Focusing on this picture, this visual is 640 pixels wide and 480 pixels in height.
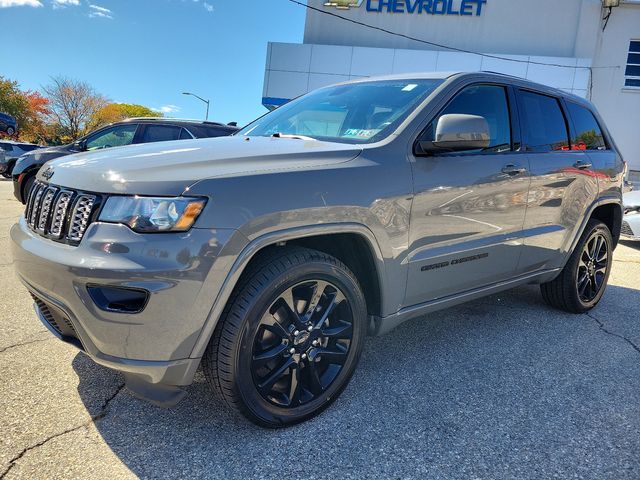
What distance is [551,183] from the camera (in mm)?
3592

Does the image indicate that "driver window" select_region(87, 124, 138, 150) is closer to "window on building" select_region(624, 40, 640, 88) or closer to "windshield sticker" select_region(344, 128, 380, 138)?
"windshield sticker" select_region(344, 128, 380, 138)

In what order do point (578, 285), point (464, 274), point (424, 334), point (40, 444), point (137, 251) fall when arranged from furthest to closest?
1. point (578, 285)
2. point (424, 334)
3. point (464, 274)
4. point (40, 444)
5. point (137, 251)

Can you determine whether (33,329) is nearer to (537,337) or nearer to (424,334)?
(424,334)

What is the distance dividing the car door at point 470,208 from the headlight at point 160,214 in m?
1.21

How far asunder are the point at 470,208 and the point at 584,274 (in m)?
2.13

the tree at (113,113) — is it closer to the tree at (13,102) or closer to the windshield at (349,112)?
the tree at (13,102)

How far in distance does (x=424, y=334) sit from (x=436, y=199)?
4.50ft

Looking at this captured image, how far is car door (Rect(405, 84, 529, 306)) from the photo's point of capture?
267cm

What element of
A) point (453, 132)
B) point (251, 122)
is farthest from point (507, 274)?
point (251, 122)

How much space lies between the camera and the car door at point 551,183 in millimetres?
3479

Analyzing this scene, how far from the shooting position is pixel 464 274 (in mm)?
3016

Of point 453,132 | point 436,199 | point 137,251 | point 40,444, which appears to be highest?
point 453,132

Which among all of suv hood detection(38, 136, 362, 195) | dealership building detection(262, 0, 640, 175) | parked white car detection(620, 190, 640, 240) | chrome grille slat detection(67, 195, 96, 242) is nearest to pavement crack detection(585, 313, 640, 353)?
suv hood detection(38, 136, 362, 195)

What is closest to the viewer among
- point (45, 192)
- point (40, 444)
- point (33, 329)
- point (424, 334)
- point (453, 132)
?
point (40, 444)
